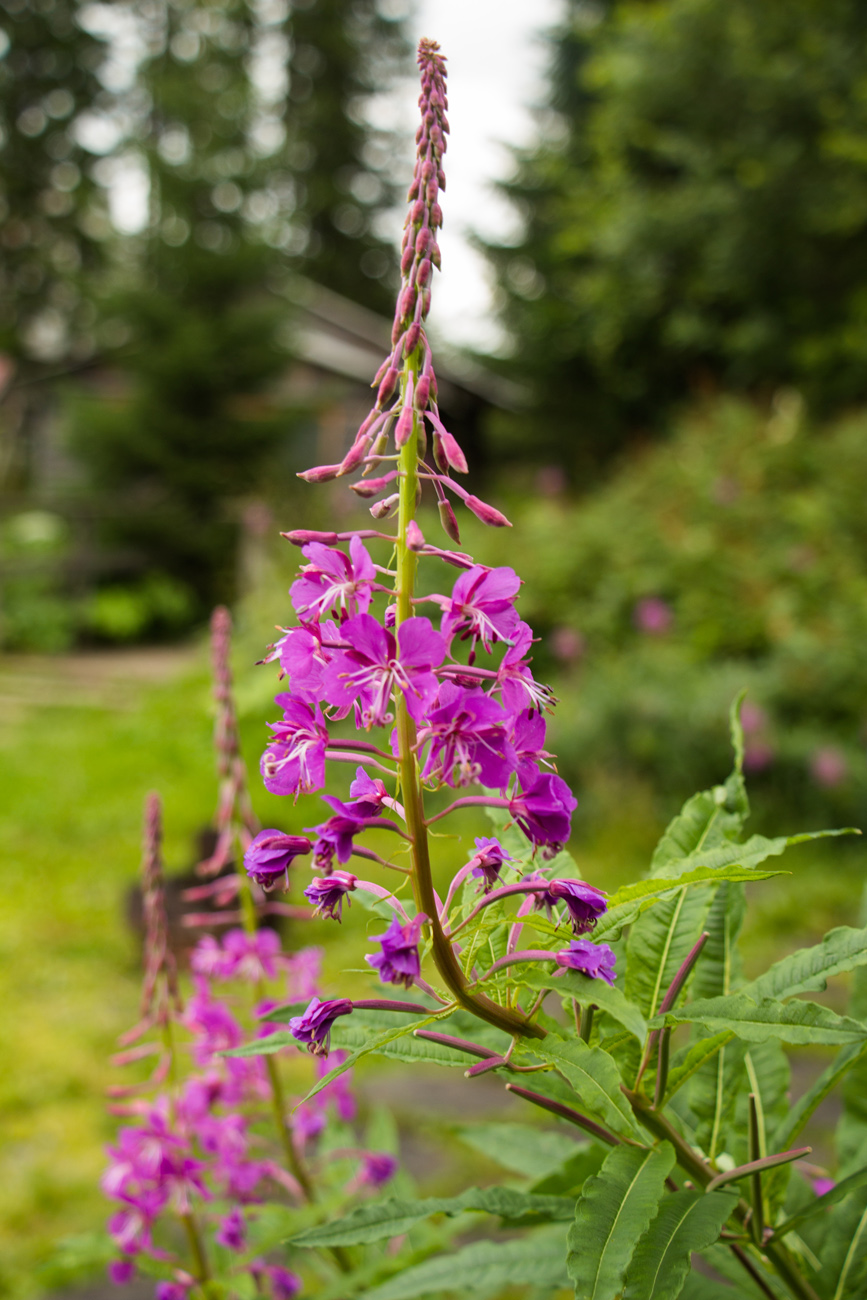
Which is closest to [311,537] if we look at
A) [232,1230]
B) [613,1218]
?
[613,1218]

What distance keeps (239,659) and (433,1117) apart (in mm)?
4856

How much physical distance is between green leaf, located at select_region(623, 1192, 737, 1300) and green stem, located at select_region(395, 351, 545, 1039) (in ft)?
0.73

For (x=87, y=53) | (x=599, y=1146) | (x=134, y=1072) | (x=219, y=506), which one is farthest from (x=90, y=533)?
(x=87, y=53)

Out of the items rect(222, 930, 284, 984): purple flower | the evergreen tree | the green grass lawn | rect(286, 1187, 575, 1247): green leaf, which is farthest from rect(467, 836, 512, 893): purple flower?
the evergreen tree

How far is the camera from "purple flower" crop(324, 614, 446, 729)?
0.82 metres

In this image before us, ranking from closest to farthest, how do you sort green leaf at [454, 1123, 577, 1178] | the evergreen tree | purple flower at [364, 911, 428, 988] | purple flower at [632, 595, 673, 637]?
1. purple flower at [364, 911, 428, 988]
2. green leaf at [454, 1123, 577, 1178]
3. purple flower at [632, 595, 673, 637]
4. the evergreen tree

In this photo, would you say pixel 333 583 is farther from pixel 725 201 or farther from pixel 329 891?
pixel 725 201

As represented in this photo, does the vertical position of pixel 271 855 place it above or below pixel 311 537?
below

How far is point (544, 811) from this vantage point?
87 centimetres

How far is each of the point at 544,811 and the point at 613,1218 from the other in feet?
1.17

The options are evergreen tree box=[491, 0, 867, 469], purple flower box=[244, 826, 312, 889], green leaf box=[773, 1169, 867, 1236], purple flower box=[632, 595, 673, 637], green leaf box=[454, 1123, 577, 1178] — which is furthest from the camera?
evergreen tree box=[491, 0, 867, 469]

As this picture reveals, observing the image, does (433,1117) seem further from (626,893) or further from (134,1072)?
(626,893)

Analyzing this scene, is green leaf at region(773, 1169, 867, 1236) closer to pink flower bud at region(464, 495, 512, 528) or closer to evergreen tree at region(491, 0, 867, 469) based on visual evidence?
pink flower bud at region(464, 495, 512, 528)

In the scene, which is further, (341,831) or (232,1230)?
(232,1230)
